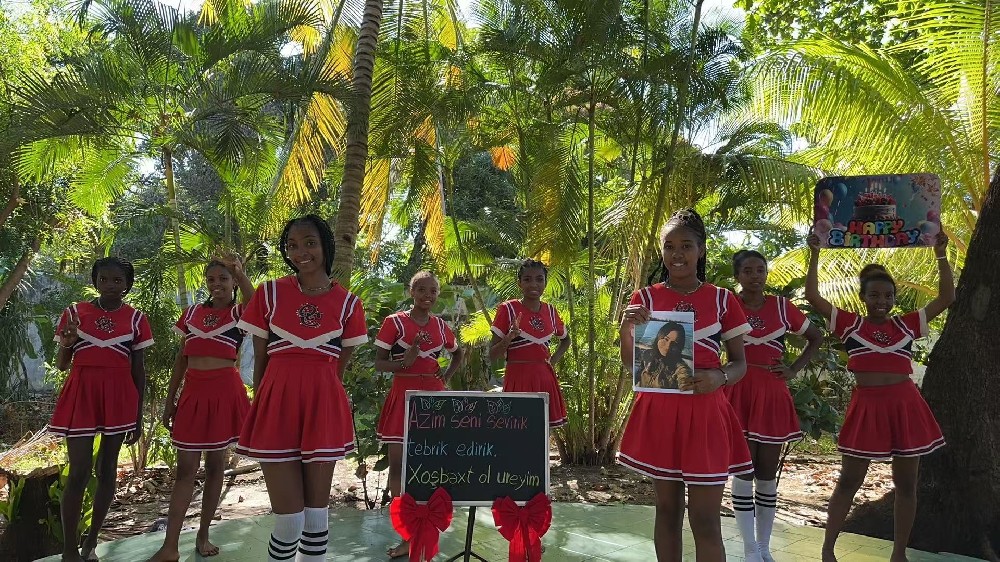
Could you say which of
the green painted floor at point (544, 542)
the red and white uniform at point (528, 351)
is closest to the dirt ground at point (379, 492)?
the green painted floor at point (544, 542)

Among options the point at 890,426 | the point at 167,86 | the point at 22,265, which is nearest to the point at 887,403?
the point at 890,426

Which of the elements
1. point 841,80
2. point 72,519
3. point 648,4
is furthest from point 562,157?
point 72,519

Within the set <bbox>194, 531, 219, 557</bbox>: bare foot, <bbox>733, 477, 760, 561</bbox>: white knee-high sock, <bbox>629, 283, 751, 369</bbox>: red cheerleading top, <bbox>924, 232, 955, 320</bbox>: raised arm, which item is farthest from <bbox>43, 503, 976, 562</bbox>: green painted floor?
<bbox>629, 283, 751, 369</bbox>: red cheerleading top

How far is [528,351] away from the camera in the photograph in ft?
19.4

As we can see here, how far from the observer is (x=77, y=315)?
184 inches

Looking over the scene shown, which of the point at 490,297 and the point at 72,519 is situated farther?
the point at 490,297

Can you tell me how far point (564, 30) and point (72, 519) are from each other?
225 inches

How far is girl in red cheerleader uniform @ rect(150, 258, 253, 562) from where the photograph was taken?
452 cm

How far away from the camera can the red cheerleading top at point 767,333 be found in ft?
15.3

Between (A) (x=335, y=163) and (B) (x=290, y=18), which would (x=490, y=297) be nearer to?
(A) (x=335, y=163)

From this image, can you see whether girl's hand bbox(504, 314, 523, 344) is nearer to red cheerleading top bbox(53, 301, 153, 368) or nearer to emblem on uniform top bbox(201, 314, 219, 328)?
emblem on uniform top bbox(201, 314, 219, 328)

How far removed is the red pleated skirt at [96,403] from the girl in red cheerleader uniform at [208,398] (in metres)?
0.24

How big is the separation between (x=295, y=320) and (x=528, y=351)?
8.79 ft

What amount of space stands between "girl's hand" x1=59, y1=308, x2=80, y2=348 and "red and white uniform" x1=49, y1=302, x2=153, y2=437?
0.05ft
